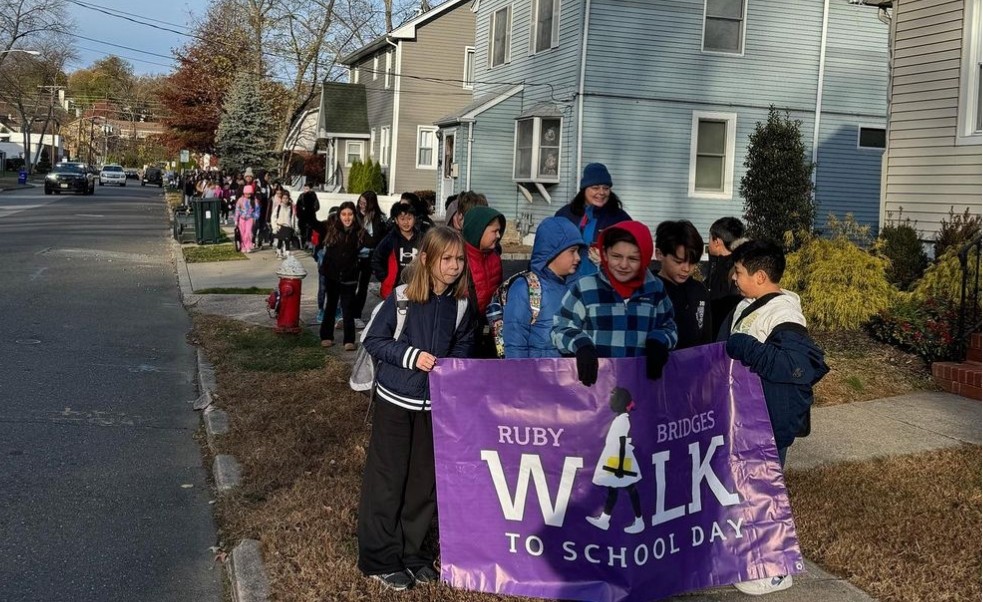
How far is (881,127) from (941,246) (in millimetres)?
12971

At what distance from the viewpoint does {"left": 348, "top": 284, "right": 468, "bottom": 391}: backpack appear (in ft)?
15.0

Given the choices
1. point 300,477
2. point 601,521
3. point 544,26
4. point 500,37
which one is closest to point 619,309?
point 601,521

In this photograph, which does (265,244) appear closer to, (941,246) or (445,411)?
(941,246)

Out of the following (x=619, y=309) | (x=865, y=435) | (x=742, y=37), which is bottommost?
(x=865, y=435)

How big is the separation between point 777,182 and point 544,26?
7.66 m

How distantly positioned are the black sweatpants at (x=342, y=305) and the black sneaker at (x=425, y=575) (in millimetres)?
6276

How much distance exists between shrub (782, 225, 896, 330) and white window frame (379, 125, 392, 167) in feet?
88.7

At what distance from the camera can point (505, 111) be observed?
25203 millimetres

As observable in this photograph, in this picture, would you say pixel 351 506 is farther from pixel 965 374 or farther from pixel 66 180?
pixel 66 180

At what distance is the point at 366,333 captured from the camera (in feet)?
15.2

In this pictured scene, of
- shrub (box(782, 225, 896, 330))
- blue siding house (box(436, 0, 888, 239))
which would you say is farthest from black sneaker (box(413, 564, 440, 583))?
blue siding house (box(436, 0, 888, 239))

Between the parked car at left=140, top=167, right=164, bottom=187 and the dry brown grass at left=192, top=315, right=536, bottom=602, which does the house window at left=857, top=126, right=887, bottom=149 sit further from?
the parked car at left=140, top=167, right=164, bottom=187

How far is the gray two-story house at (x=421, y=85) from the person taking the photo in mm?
35781

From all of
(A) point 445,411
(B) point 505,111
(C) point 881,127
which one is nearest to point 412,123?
(B) point 505,111
